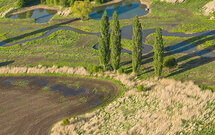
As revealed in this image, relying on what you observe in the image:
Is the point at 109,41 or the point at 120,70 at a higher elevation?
the point at 109,41

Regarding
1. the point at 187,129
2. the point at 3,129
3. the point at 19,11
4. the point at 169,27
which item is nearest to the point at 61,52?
the point at 3,129

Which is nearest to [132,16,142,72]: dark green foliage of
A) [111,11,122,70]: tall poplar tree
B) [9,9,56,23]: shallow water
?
[111,11,122,70]: tall poplar tree

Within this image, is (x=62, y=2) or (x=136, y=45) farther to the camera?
(x=62, y=2)

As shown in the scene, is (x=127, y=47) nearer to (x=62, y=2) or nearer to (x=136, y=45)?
(x=136, y=45)

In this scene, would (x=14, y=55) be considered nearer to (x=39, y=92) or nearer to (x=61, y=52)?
(x=61, y=52)

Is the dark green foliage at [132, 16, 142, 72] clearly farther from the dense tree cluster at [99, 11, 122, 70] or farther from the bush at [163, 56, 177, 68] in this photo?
the bush at [163, 56, 177, 68]

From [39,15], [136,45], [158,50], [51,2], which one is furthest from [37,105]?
[51,2]

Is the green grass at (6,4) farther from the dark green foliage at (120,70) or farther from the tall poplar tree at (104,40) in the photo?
the dark green foliage at (120,70)
